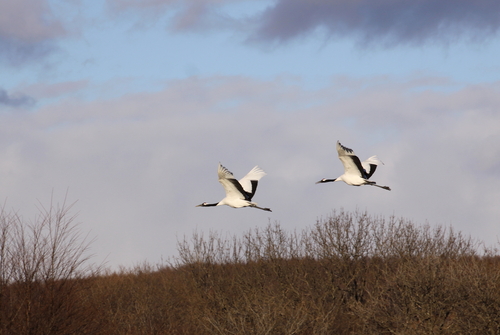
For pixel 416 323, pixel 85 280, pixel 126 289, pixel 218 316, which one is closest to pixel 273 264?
pixel 218 316

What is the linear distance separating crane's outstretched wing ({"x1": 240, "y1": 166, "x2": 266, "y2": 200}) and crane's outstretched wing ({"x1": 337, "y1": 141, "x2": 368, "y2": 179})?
9.46 feet

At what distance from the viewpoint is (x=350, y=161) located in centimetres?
2098

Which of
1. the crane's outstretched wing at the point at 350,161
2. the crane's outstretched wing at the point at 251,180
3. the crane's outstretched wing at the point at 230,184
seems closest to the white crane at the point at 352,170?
the crane's outstretched wing at the point at 350,161

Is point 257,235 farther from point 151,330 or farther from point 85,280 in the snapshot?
point 85,280

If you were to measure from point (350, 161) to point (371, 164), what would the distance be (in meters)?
2.63

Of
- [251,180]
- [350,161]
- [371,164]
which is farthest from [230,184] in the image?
[371,164]

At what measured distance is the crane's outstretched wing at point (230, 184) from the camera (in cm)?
1975

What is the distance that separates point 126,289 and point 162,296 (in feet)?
9.07

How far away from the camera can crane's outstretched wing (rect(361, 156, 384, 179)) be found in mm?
22953

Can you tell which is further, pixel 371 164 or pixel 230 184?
pixel 371 164

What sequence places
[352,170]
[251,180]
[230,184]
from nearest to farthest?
[230,184] < [352,170] < [251,180]

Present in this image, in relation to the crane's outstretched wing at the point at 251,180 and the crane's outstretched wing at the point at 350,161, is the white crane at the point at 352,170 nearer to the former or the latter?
the crane's outstretched wing at the point at 350,161

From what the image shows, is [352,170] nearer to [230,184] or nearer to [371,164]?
[371,164]

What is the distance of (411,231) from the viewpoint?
1535 inches
